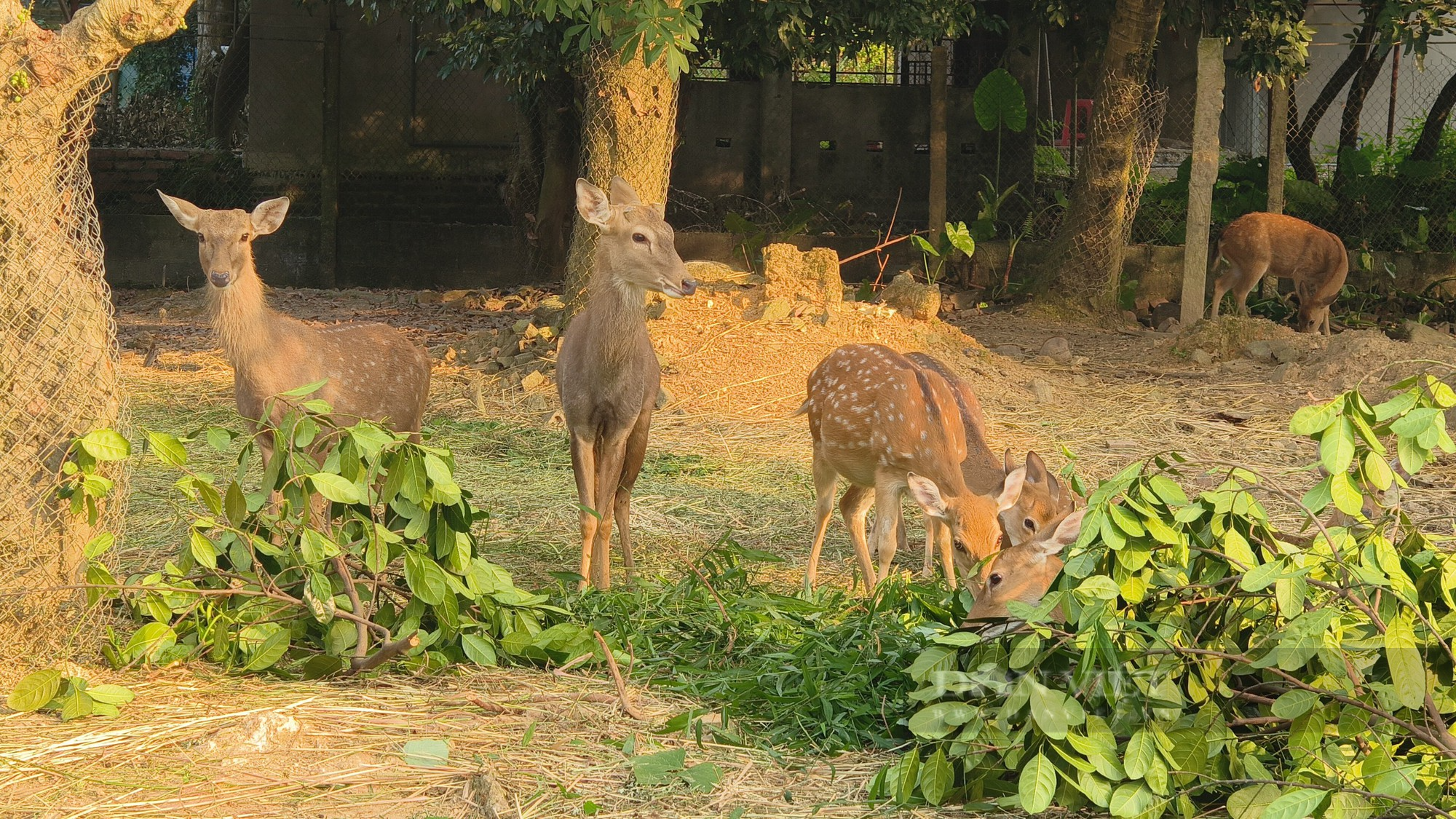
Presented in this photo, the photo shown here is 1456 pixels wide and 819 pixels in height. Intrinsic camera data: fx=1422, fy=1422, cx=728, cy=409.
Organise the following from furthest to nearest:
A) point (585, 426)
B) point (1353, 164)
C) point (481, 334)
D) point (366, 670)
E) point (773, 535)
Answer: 1. point (1353, 164)
2. point (481, 334)
3. point (773, 535)
4. point (585, 426)
5. point (366, 670)

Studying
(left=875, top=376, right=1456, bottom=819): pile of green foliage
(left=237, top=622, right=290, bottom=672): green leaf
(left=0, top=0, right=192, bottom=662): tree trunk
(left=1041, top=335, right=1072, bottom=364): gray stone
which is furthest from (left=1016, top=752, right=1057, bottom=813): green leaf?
(left=1041, top=335, right=1072, bottom=364): gray stone

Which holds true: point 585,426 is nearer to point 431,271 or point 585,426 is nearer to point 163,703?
point 163,703

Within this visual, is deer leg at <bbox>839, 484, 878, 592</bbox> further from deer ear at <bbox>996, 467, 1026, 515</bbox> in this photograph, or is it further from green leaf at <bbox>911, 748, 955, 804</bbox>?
green leaf at <bbox>911, 748, 955, 804</bbox>

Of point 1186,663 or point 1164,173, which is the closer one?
point 1186,663

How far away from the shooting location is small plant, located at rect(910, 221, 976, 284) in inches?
491

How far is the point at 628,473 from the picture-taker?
651 cm

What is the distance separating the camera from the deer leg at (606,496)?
19.9 ft

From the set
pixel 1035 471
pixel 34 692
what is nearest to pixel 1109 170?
pixel 1035 471

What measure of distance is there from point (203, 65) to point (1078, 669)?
17.8 m

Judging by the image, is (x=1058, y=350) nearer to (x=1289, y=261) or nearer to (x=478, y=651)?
(x=1289, y=261)

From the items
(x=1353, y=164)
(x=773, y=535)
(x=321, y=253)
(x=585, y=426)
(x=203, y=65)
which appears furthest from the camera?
(x=203, y=65)

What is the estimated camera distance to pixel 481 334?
11.2m

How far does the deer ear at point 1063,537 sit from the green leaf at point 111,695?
2.71 meters

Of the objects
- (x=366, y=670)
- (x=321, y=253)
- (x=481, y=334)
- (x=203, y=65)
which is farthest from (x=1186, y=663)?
(x=203, y=65)
